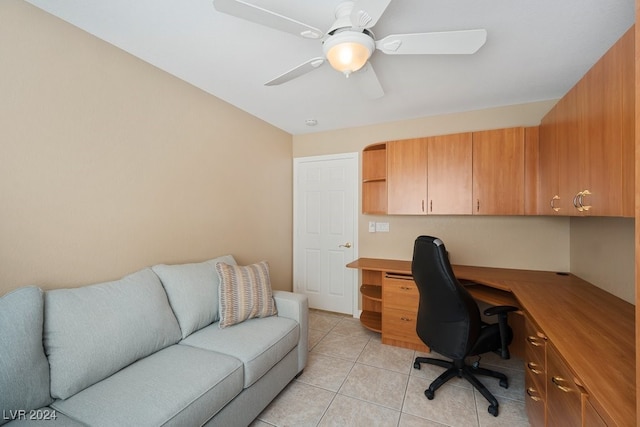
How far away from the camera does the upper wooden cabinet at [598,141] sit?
1079 millimetres

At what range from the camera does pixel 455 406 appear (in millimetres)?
1839

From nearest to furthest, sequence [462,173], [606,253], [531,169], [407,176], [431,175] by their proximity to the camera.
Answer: [606,253]
[531,169]
[462,173]
[431,175]
[407,176]

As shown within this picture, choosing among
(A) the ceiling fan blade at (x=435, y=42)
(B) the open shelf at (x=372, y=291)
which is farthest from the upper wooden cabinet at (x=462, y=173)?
(A) the ceiling fan blade at (x=435, y=42)

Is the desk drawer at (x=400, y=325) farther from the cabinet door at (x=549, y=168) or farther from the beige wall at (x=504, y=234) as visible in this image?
the cabinet door at (x=549, y=168)

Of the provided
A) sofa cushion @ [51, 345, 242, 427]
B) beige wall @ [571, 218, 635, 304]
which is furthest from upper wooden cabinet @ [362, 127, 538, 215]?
sofa cushion @ [51, 345, 242, 427]

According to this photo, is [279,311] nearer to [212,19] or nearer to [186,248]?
[186,248]

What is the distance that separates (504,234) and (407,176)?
3.83ft

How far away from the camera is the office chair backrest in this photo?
1.77m

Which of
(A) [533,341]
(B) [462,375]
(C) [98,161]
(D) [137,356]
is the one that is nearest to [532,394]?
(A) [533,341]

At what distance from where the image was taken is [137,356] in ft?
4.81

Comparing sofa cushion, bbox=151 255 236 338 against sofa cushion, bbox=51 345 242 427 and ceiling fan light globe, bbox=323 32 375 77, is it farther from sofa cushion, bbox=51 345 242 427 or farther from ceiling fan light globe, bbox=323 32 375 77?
ceiling fan light globe, bbox=323 32 375 77

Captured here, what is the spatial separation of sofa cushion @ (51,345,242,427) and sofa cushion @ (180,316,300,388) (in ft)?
0.23

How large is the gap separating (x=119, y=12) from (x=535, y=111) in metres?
3.46

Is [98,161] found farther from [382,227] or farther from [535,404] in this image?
[535,404]
